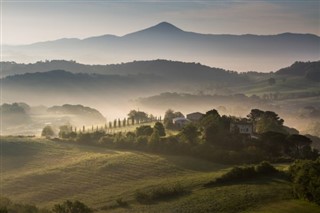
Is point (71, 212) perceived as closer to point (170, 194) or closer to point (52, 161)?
point (170, 194)

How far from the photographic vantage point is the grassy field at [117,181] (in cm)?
5856

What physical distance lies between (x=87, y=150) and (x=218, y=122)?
29323 millimetres

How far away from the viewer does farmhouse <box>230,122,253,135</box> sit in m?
110

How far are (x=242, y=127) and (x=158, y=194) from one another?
51387 mm

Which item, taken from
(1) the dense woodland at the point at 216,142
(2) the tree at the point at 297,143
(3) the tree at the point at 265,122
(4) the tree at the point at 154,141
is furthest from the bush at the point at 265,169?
(3) the tree at the point at 265,122

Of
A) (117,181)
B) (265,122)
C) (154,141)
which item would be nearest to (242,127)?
(265,122)

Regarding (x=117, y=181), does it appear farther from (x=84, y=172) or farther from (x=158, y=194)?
(x=158, y=194)

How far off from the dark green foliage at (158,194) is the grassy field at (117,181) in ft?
2.99

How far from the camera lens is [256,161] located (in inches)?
3423

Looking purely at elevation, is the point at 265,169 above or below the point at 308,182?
above

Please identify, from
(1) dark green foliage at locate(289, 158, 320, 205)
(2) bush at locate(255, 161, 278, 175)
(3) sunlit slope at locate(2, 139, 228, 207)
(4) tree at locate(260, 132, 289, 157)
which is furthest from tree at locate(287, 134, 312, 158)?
(1) dark green foliage at locate(289, 158, 320, 205)

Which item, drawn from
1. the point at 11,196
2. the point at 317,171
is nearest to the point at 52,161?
the point at 11,196

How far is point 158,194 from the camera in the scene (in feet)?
212

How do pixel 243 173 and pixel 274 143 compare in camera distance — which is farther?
pixel 274 143
